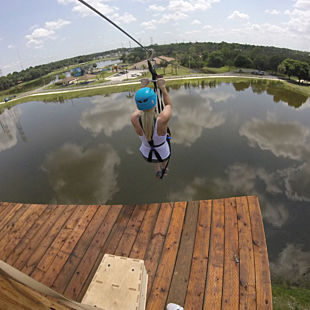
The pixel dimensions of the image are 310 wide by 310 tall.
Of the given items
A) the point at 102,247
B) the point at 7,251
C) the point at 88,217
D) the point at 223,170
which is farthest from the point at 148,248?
the point at 223,170

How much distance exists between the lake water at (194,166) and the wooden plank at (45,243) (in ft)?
23.7

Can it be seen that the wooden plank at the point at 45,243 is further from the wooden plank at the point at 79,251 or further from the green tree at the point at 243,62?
the green tree at the point at 243,62

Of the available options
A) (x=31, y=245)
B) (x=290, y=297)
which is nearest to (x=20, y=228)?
(x=31, y=245)

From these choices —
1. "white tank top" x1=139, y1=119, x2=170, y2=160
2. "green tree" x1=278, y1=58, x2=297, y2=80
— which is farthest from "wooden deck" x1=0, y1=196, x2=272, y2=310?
"green tree" x1=278, y1=58, x2=297, y2=80

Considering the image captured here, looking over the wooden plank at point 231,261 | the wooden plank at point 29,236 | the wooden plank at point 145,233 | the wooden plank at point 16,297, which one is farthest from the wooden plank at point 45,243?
the wooden plank at point 231,261

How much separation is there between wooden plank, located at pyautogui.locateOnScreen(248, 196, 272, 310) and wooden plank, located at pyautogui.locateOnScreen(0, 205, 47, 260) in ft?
→ 16.2

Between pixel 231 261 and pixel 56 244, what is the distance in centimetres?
364

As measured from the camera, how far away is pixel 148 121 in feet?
11.0

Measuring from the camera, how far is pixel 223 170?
13422 mm

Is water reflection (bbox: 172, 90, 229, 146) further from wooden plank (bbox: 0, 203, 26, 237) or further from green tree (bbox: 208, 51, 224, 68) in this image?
green tree (bbox: 208, 51, 224, 68)

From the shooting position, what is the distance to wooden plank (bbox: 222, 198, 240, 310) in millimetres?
2791

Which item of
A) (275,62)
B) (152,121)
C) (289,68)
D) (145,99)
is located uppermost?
(145,99)

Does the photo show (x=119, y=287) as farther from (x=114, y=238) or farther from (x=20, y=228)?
(x=20, y=228)

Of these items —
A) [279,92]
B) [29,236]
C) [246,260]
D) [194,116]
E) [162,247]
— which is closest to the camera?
[246,260]
